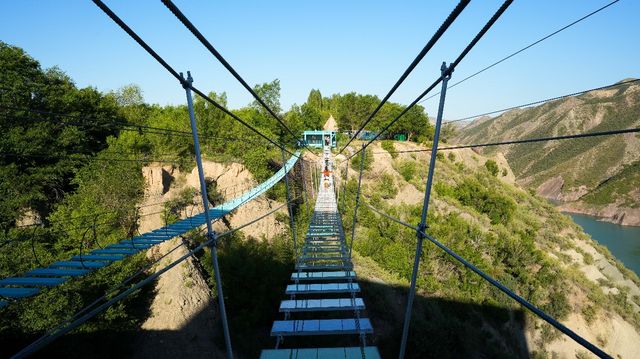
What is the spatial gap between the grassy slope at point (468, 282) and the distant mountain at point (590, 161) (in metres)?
51.8

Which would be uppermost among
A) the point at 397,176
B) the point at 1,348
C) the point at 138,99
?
the point at 138,99

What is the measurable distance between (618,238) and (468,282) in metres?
64.4

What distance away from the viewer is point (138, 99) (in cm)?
4072

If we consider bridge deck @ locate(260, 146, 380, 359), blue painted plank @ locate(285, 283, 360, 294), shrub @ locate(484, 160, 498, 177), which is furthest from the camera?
shrub @ locate(484, 160, 498, 177)

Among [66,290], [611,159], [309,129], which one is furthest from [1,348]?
[611,159]

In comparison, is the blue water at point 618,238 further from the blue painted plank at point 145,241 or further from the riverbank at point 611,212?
the blue painted plank at point 145,241

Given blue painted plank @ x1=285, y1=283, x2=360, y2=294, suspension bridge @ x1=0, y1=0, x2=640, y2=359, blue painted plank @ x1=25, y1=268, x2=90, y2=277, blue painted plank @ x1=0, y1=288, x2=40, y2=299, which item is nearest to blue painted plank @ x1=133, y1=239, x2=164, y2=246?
suspension bridge @ x1=0, y1=0, x2=640, y2=359

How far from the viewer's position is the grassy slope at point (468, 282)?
1288cm

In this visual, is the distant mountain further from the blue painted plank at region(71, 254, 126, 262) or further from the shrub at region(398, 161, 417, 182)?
the blue painted plank at region(71, 254, 126, 262)

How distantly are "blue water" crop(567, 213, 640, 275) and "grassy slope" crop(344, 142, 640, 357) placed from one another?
29.6 m

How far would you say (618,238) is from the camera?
60.4 metres

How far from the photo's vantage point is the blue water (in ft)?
167

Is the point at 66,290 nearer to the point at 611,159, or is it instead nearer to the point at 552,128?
the point at 611,159

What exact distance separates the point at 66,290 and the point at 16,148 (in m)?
10.5
